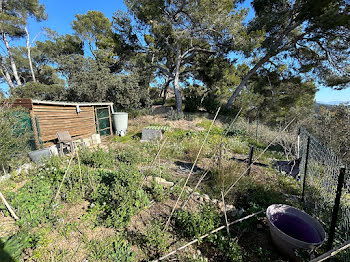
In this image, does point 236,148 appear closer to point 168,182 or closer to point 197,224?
point 168,182

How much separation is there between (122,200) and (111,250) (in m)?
0.56

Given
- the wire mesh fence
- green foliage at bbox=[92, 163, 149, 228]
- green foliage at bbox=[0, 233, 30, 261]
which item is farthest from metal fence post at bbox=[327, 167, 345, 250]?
green foliage at bbox=[0, 233, 30, 261]

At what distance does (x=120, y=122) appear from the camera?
8.42m

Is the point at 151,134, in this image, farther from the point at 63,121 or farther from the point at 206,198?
the point at 206,198

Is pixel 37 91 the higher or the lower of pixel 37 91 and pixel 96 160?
the higher

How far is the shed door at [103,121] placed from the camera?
312 inches

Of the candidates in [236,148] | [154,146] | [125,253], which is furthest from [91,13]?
[125,253]

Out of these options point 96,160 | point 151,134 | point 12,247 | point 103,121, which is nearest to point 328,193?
point 12,247

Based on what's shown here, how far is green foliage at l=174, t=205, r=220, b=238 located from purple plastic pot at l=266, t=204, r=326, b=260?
0.69 meters

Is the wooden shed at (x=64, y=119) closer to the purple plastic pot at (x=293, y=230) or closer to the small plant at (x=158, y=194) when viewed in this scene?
the small plant at (x=158, y=194)

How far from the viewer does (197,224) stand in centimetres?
197

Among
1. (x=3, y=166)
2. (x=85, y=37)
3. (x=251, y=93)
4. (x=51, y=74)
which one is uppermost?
(x=85, y=37)

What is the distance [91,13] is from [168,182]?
17930 mm

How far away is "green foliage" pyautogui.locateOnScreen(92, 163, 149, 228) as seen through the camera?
6.67 ft
